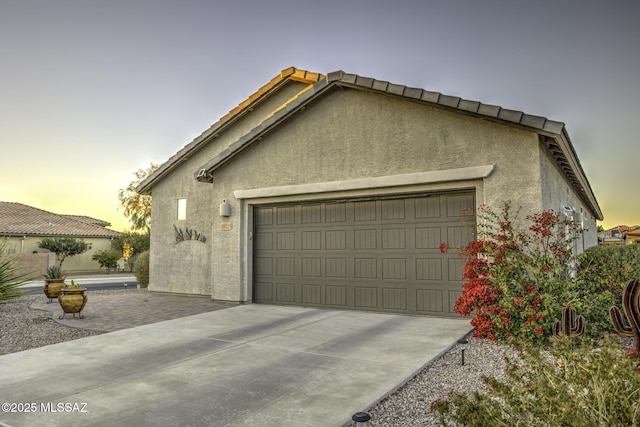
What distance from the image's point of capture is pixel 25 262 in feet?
81.0

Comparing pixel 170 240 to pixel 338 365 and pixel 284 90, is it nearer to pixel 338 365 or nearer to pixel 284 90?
pixel 284 90

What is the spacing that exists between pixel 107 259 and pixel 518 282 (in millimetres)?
32109

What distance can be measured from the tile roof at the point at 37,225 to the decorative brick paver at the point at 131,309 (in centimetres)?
2082

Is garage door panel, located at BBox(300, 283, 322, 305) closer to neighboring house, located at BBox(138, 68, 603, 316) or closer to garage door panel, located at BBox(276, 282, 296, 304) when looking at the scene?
neighboring house, located at BBox(138, 68, 603, 316)

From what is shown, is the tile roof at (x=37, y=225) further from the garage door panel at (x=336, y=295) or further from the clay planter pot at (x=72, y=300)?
the garage door panel at (x=336, y=295)

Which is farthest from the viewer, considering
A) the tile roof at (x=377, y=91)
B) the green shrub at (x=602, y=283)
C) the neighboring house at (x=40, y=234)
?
the neighboring house at (x=40, y=234)

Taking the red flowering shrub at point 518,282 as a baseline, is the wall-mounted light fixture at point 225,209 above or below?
above

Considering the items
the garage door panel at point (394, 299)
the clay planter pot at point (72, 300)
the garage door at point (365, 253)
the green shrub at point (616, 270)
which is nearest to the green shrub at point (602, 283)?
the green shrub at point (616, 270)

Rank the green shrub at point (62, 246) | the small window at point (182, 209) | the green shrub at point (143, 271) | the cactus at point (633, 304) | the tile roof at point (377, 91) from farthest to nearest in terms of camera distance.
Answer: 1. the green shrub at point (62, 246)
2. the green shrub at point (143, 271)
3. the small window at point (182, 209)
4. the tile roof at point (377, 91)
5. the cactus at point (633, 304)

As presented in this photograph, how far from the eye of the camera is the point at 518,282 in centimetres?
659

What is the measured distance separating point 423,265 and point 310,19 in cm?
781

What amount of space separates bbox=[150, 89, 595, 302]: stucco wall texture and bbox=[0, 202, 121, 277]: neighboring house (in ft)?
56.4

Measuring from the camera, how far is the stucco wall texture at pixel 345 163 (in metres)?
7.87

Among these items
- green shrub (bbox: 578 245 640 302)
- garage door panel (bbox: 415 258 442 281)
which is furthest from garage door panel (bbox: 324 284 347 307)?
green shrub (bbox: 578 245 640 302)
